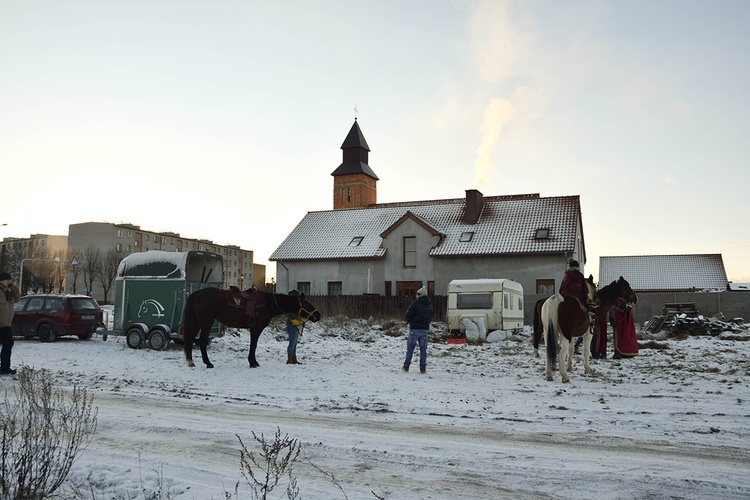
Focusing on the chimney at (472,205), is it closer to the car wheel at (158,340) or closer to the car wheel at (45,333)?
the car wheel at (158,340)

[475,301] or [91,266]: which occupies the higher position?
[91,266]

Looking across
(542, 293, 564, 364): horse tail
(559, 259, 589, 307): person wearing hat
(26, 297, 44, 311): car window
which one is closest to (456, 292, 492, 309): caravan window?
(559, 259, 589, 307): person wearing hat

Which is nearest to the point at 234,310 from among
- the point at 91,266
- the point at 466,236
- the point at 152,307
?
the point at 152,307

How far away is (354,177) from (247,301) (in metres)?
54.2

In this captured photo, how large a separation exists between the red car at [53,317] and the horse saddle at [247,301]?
331 inches

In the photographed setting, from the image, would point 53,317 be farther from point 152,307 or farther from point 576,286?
point 576,286

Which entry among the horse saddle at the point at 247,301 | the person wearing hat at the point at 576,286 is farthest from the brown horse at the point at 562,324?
the horse saddle at the point at 247,301

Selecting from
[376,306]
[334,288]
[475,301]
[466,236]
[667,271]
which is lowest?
[376,306]

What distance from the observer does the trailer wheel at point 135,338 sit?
1838cm

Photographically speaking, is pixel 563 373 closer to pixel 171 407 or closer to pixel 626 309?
pixel 626 309

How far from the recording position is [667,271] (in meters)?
45.7

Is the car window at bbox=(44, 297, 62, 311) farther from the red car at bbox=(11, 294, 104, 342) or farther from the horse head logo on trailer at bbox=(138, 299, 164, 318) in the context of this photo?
the horse head logo on trailer at bbox=(138, 299, 164, 318)

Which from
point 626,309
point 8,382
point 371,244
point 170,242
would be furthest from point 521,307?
point 170,242

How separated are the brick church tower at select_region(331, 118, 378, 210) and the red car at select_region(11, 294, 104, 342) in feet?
158
